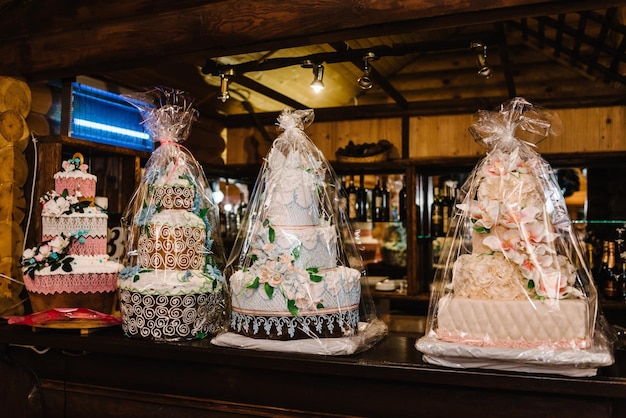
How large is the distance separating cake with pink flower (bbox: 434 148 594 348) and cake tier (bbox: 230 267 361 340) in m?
0.32

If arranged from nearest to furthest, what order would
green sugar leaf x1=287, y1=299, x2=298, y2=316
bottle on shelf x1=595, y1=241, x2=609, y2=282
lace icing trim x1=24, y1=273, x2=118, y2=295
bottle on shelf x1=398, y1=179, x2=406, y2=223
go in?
green sugar leaf x1=287, y1=299, x2=298, y2=316 → lace icing trim x1=24, y1=273, x2=118, y2=295 → bottle on shelf x1=595, y1=241, x2=609, y2=282 → bottle on shelf x1=398, y1=179, x2=406, y2=223

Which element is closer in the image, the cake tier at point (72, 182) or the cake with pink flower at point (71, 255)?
the cake with pink flower at point (71, 255)

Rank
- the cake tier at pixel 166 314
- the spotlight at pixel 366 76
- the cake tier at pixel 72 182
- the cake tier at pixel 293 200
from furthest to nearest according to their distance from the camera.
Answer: the spotlight at pixel 366 76 < the cake tier at pixel 72 182 < the cake tier at pixel 166 314 < the cake tier at pixel 293 200

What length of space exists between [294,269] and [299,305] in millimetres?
119

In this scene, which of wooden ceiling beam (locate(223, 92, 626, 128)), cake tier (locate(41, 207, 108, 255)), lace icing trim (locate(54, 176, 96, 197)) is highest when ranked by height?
wooden ceiling beam (locate(223, 92, 626, 128))

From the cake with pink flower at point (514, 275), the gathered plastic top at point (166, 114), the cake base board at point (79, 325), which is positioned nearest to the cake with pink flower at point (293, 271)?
the cake with pink flower at point (514, 275)

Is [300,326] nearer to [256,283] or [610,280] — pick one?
[256,283]

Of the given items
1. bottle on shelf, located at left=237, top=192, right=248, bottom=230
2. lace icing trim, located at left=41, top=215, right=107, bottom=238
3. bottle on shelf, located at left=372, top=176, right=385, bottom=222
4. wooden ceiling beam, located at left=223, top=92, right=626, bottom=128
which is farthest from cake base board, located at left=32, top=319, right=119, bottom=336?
wooden ceiling beam, located at left=223, top=92, right=626, bottom=128

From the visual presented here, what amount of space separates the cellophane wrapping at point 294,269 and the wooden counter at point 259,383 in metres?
0.07

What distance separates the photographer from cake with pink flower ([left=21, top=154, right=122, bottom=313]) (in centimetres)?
249

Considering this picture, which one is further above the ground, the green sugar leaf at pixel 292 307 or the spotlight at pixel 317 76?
the spotlight at pixel 317 76

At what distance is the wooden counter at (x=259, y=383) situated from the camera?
5.52 ft

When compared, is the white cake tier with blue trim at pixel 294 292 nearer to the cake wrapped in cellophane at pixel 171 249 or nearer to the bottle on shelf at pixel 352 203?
the cake wrapped in cellophane at pixel 171 249

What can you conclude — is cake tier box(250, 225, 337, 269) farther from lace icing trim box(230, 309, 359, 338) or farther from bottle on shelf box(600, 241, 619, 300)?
bottle on shelf box(600, 241, 619, 300)
